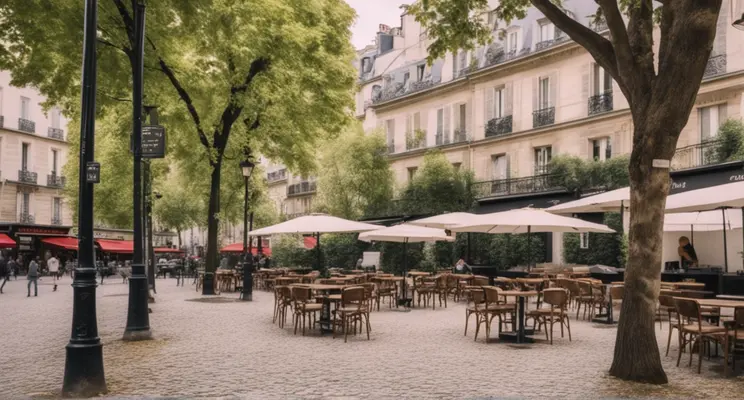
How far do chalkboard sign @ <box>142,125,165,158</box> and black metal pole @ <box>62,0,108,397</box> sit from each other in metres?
3.55

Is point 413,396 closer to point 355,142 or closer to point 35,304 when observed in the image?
point 35,304

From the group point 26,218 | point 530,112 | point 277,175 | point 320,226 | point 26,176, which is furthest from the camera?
point 277,175

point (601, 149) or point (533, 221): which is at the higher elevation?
point (601, 149)

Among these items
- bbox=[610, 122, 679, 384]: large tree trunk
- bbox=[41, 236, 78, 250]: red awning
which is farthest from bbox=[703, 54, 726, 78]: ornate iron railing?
bbox=[41, 236, 78, 250]: red awning

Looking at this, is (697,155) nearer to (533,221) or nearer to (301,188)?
(533,221)

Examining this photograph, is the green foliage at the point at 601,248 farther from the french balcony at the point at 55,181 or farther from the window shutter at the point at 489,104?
the french balcony at the point at 55,181

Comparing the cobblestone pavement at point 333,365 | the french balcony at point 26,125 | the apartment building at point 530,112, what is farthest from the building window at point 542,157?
the french balcony at point 26,125

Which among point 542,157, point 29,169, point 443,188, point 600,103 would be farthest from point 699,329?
point 29,169

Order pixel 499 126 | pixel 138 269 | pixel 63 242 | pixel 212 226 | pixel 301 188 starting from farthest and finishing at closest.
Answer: pixel 301 188, pixel 63 242, pixel 499 126, pixel 212 226, pixel 138 269

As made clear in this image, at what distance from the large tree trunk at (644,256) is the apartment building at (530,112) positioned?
1511 centimetres

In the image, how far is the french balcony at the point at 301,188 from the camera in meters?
56.6

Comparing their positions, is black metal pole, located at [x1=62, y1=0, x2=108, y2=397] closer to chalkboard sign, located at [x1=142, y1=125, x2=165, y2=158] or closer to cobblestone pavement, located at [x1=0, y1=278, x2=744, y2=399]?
cobblestone pavement, located at [x1=0, y1=278, x2=744, y2=399]

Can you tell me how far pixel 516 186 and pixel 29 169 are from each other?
34.6 metres

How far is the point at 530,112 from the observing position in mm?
31516
